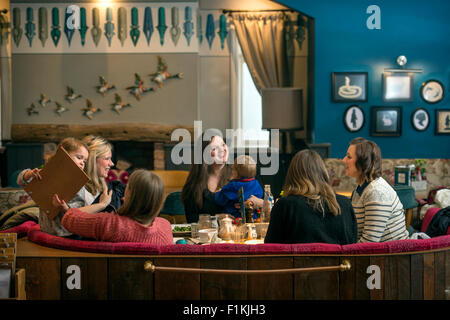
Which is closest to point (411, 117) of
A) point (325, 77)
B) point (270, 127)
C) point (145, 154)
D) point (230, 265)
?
point (325, 77)

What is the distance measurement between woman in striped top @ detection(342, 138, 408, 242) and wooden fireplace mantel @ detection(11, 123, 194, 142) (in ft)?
14.5

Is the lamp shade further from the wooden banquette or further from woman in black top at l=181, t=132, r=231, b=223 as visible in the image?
the wooden banquette

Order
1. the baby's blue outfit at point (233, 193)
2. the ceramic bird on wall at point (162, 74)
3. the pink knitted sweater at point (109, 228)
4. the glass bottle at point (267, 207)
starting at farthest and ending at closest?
the ceramic bird on wall at point (162, 74)
the baby's blue outfit at point (233, 193)
the glass bottle at point (267, 207)
the pink knitted sweater at point (109, 228)

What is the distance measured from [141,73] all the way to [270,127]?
2.17 meters

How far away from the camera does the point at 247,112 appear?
7.47 m

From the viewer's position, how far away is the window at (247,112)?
739cm

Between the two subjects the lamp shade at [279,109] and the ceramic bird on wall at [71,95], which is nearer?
the lamp shade at [279,109]

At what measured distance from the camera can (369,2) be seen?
20.3 ft

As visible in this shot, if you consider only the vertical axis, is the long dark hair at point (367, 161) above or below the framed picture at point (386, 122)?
below

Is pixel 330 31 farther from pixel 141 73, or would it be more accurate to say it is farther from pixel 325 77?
pixel 141 73

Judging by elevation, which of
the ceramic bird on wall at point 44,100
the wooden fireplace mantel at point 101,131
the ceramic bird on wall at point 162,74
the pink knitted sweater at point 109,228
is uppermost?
the ceramic bird on wall at point 162,74

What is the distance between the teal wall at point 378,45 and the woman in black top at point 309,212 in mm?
4062

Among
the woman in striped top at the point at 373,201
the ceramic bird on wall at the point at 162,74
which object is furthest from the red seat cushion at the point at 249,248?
the ceramic bird on wall at the point at 162,74

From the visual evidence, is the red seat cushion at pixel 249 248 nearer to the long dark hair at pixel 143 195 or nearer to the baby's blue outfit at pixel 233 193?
the long dark hair at pixel 143 195
